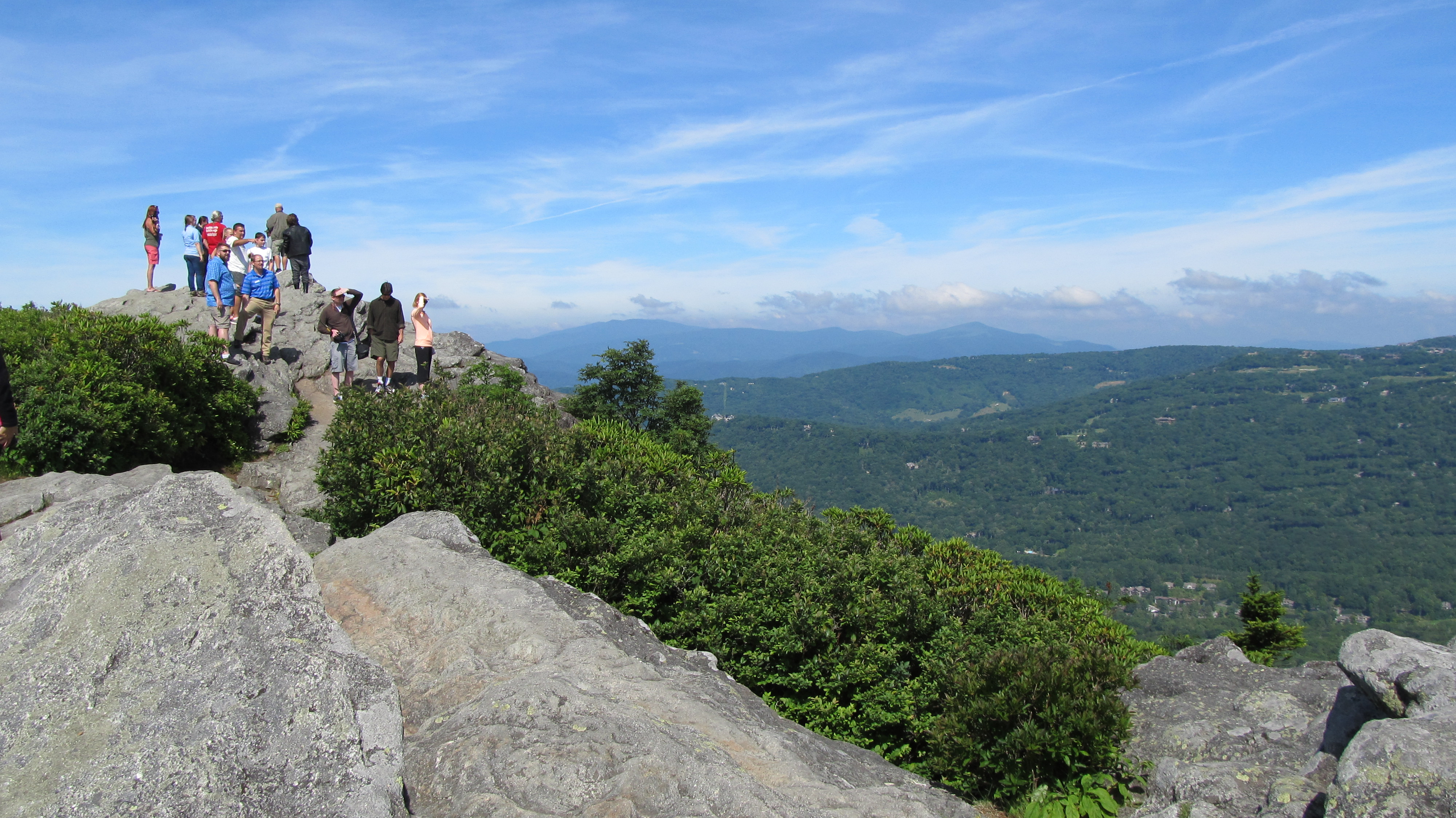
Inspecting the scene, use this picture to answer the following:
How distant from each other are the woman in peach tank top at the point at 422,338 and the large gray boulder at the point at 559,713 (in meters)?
11.5

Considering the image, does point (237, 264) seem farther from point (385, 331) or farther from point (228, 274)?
point (385, 331)

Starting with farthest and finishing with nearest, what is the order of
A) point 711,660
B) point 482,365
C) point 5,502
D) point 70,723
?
point 482,365 < point 5,502 < point 711,660 < point 70,723

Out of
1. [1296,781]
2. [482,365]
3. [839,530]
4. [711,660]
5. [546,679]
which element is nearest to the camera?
[546,679]

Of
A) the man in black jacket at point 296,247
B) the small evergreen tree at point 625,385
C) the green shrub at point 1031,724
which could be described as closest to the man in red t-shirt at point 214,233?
the man in black jacket at point 296,247

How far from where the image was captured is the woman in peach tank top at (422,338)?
61.5ft

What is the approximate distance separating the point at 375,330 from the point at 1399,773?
19.2 m

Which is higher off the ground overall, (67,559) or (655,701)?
Answer: (67,559)

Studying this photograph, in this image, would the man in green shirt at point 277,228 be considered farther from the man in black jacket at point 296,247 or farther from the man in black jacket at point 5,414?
the man in black jacket at point 5,414

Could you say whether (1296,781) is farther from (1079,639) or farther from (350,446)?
(350,446)

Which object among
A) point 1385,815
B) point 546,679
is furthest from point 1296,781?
point 546,679

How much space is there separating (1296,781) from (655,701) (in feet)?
19.3

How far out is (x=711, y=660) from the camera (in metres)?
8.18

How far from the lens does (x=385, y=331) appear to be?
723 inches

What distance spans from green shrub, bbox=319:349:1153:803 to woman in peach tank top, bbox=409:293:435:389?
600 centimetres
